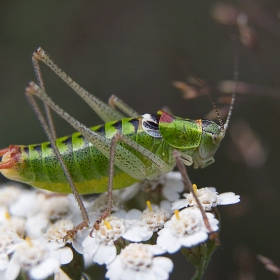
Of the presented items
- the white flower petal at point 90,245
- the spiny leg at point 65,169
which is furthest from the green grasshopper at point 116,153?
the white flower petal at point 90,245

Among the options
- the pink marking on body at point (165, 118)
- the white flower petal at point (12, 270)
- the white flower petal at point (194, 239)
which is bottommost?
the white flower petal at point (12, 270)

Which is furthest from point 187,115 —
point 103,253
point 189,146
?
point 103,253

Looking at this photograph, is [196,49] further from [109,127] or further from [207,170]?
[109,127]

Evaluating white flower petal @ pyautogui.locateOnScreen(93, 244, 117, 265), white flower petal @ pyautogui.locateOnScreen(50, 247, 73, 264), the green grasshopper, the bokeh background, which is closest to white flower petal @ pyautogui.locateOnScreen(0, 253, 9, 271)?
white flower petal @ pyautogui.locateOnScreen(50, 247, 73, 264)

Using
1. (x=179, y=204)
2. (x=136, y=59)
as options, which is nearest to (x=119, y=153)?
(x=179, y=204)

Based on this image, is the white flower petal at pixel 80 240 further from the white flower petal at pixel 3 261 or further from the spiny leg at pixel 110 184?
the white flower petal at pixel 3 261

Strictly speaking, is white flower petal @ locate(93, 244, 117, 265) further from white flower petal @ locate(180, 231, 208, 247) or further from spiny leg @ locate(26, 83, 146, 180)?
spiny leg @ locate(26, 83, 146, 180)

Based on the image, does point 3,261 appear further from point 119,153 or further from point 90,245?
point 119,153
